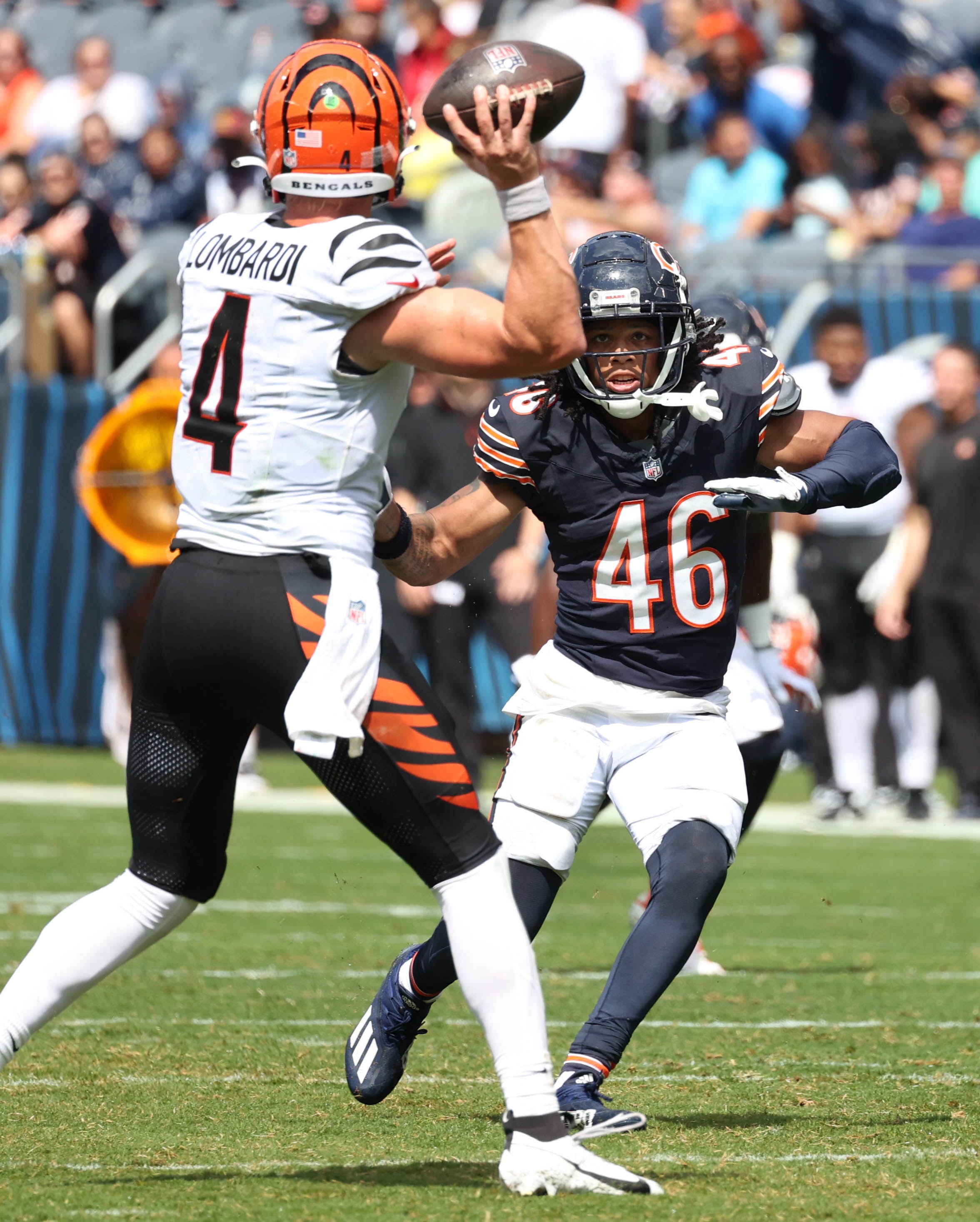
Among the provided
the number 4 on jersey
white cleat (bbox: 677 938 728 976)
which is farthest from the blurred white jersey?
the number 4 on jersey

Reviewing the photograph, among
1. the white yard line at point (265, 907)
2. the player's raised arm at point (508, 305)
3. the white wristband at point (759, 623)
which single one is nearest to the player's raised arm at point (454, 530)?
the player's raised arm at point (508, 305)

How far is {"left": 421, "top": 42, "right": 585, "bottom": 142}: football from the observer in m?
3.52

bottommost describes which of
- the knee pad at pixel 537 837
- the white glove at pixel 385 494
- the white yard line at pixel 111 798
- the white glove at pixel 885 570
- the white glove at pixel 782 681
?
the white yard line at pixel 111 798

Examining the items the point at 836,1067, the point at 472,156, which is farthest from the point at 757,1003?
the point at 472,156

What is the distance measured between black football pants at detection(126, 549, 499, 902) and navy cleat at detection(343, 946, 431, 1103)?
0.76 meters

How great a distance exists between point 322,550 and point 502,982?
0.79m

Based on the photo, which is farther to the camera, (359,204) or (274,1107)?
(274,1107)

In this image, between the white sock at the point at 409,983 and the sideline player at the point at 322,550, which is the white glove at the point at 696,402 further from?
the white sock at the point at 409,983

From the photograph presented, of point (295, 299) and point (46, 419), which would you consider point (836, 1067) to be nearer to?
point (295, 299)

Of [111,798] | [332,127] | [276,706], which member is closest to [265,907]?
[111,798]

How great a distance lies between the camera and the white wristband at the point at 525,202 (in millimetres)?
3439

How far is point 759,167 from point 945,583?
398 centimetres

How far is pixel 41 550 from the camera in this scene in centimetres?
1287

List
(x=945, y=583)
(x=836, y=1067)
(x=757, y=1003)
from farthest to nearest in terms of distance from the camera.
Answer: (x=945, y=583) → (x=757, y=1003) → (x=836, y=1067)
